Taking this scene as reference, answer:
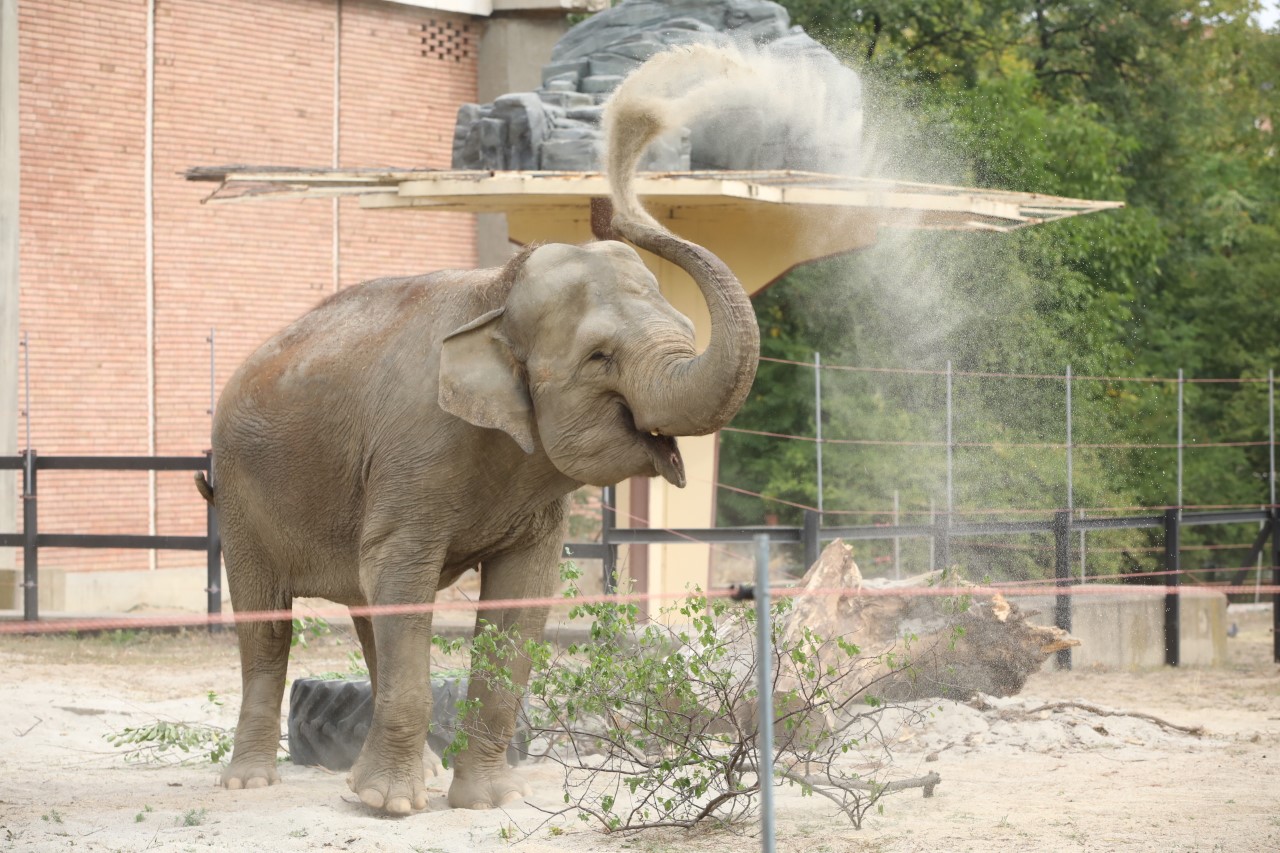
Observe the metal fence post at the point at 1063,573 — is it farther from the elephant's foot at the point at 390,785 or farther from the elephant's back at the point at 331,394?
the elephant's foot at the point at 390,785

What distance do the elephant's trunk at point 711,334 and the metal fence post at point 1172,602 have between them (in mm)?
8167

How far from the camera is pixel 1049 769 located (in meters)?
8.15

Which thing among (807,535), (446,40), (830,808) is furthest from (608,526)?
(446,40)

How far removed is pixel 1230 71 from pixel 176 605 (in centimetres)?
2094

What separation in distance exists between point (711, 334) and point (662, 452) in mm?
630

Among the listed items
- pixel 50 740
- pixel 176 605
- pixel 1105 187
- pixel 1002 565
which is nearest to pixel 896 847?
pixel 50 740

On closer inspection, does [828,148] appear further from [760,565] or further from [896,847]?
[760,565]

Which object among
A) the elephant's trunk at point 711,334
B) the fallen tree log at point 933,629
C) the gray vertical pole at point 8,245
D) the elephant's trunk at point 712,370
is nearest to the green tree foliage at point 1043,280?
the fallen tree log at point 933,629

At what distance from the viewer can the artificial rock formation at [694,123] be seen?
13406 millimetres

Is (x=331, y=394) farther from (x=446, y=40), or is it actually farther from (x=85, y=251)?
(x=446, y=40)

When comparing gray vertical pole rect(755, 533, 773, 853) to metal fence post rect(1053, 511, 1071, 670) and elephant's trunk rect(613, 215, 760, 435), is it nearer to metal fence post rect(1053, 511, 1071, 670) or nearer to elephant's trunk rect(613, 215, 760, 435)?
elephant's trunk rect(613, 215, 760, 435)

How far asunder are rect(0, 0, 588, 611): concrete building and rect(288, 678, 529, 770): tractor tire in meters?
8.60

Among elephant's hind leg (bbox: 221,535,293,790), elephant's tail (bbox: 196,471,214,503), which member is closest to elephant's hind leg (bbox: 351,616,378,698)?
elephant's hind leg (bbox: 221,535,293,790)

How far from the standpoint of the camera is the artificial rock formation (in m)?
13.4
